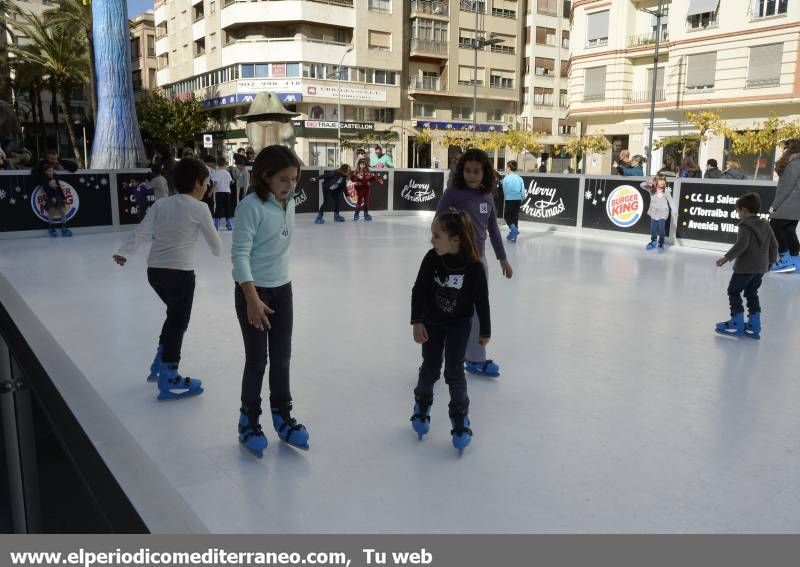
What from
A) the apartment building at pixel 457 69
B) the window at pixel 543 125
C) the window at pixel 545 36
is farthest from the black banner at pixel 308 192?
the window at pixel 545 36

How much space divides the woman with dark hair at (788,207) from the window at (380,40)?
134ft

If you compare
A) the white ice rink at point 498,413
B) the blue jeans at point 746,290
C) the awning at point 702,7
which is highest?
the awning at point 702,7

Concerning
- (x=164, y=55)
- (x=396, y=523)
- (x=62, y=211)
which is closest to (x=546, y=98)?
(x=164, y=55)

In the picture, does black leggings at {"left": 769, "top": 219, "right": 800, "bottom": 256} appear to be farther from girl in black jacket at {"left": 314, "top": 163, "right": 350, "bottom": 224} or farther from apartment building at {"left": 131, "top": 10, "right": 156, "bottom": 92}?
apartment building at {"left": 131, "top": 10, "right": 156, "bottom": 92}

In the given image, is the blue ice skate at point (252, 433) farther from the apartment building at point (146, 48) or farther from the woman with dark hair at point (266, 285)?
the apartment building at point (146, 48)

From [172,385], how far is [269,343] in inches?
43.4

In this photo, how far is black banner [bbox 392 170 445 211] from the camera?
1644cm

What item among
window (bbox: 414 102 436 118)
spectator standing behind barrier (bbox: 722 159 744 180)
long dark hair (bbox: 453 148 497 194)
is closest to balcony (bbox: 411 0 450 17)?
window (bbox: 414 102 436 118)

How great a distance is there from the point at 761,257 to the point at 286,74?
135ft

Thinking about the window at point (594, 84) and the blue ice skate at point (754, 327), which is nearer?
the blue ice skate at point (754, 327)

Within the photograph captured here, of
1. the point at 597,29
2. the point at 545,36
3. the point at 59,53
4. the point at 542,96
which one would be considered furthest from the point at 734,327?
the point at 545,36

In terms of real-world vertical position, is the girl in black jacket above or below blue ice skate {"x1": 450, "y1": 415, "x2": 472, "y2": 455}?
above

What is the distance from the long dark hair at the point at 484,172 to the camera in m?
4.05

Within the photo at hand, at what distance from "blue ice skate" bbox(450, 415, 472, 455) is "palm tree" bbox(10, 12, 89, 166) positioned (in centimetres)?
4177
